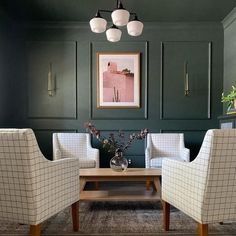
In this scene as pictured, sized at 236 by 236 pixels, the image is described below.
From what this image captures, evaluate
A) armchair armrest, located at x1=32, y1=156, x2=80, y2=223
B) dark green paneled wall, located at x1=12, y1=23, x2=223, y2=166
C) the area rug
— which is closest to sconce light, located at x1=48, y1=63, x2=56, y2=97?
dark green paneled wall, located at x1=12, y1=23, x2=223, y2=166

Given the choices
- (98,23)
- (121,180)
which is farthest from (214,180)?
(98,23)

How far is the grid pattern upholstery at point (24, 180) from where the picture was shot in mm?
1458

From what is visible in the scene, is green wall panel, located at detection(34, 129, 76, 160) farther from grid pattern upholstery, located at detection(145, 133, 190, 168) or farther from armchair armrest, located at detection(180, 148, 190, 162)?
armchair armrest, located at detection(180, 148, 190, 162)

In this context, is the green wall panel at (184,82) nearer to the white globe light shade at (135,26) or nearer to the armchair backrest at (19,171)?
the white globe light shade at (135,26)

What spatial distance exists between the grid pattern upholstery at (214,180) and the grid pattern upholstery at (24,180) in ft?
3.01

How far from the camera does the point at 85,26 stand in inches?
158

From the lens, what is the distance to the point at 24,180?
4.86 ft

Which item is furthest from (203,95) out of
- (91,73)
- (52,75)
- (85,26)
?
(52,75)

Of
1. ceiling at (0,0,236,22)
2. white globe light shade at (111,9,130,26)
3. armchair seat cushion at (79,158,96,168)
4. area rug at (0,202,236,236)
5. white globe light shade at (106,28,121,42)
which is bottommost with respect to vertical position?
area rug at (0,202,236,236)

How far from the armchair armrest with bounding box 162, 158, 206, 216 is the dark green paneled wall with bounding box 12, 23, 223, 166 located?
2.13 metres

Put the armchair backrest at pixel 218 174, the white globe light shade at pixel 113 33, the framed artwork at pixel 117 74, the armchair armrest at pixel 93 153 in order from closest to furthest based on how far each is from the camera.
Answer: the armchair backrest at pixel 218 174
the white globe light shade at pixel 113 33
the armchair armrest at pixel 93 153
the framed artwork at pixel 117 74

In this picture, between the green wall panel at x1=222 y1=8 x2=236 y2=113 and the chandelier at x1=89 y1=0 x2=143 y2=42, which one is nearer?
the chandelier at x1=89 y1=0 x2=143 y2=42

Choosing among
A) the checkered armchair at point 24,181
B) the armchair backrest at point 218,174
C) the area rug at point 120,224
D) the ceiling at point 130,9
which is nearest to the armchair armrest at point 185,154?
the area rug at point 120,224

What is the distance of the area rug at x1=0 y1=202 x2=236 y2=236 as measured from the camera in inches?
77.3
